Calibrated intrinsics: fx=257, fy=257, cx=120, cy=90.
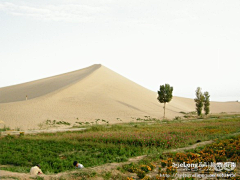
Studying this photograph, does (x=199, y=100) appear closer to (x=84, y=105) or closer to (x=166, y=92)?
(x=166, y=92)

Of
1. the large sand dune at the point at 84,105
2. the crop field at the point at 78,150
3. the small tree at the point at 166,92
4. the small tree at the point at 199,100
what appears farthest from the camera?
the small tree at the point at 199,100

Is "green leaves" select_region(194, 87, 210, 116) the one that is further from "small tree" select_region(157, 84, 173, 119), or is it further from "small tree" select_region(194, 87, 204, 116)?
"small tree" select_region(157, 84, 173, 119)

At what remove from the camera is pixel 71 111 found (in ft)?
156

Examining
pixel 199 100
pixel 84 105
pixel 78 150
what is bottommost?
pixel 78 150

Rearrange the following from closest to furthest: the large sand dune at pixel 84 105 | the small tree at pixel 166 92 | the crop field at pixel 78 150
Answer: the crop field at pixel 78 150 → the large sand dune at pixel 84 105 → the small tree at pixel 166 92

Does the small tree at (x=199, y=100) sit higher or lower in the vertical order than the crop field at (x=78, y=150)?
higher

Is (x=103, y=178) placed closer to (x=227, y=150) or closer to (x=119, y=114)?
(x=227, y=150)

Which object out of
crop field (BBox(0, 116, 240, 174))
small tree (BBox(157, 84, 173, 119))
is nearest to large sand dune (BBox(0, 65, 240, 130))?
small tree (BBox(157, 84, 173, 119))

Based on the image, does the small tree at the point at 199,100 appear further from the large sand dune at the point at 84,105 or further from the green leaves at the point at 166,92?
the green leaves at the point at 166,92

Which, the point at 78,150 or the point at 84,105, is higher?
the point at 84,105

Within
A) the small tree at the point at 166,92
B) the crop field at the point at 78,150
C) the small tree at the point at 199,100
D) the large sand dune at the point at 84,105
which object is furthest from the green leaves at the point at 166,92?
the crop field at the point at 78,150

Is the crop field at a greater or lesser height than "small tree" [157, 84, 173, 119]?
lesser

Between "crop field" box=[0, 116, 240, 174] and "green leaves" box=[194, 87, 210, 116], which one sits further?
"green leaves" box=[194, 87, 210, 116]

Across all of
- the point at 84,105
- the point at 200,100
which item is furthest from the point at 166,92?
the point at 84,105
